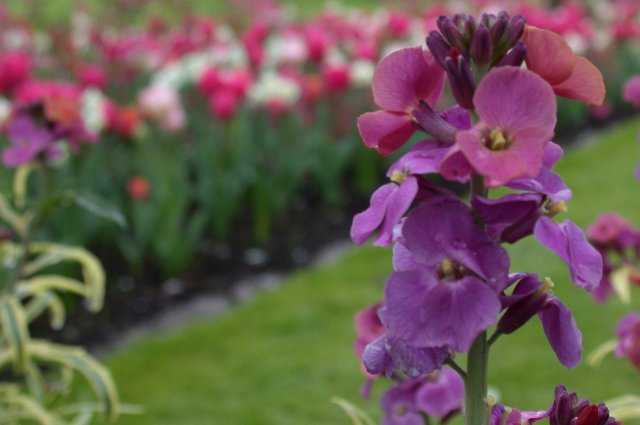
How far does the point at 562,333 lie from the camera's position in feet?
3.35

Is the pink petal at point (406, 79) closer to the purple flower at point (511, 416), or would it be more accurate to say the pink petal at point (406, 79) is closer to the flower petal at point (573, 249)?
the flower petal at point (573, 249)

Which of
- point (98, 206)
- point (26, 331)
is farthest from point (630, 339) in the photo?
point (26, 331)

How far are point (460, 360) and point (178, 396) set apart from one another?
1.02 meters

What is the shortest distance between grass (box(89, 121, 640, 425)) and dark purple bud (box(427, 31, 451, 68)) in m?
2.68

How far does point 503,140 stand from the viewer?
94 cm

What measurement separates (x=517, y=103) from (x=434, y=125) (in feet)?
0.27

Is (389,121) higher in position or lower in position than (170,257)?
lower

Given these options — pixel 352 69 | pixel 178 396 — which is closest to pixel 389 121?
pixel 178 396

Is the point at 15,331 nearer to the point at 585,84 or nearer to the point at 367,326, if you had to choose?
the point at 367,326

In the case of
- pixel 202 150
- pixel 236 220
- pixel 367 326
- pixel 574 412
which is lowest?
pixel 574 412

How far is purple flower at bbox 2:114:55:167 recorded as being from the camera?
2.59 meters

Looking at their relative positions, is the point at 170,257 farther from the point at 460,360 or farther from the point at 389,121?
the point at 389,121

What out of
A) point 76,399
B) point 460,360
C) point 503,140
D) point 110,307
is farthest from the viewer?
point 110,307

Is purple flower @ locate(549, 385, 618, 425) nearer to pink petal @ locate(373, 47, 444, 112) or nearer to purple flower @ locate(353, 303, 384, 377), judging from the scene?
pink petal @ locate(373, 47, 444, 112)
